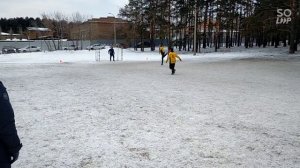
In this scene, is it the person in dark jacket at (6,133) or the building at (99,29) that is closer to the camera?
the person in dark jacket at (6,133)

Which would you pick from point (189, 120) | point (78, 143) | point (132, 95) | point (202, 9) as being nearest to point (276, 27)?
point (202, 9)

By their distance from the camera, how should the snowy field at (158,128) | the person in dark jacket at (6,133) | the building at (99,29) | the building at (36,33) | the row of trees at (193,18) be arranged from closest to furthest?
the person in dark jacket at (6,133) < the snowy field at (158,128) < the row of trees at (193,18) < the building at (99,29) < the building at (36,33)

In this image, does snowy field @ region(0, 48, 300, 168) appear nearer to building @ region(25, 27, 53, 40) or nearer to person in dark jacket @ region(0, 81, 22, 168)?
person in dark jacket @ region(0, 81, 22, 168)

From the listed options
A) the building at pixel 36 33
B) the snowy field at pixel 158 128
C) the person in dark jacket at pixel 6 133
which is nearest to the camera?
the person in dark jacket at pixel 6 133

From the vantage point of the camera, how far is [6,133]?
9.50ft

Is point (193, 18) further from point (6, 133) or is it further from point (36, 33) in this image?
point (36, 33)

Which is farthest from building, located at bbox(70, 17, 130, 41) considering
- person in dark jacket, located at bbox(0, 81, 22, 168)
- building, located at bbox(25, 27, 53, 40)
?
person in dark jacket, located at bbox(0, 81, 22, 168)

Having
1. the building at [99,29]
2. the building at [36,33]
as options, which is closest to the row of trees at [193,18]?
the building at [99,29]

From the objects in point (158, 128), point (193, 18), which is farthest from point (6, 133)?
point (193, 18)

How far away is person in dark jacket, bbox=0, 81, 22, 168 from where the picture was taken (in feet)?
9.39

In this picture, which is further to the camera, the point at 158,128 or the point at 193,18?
the point at 193,18

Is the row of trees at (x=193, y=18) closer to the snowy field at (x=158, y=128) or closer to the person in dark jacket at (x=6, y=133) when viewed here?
the snowy field at (x=158, y=128)

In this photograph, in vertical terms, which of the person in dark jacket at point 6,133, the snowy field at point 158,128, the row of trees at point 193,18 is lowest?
the snowy field at point 158,128

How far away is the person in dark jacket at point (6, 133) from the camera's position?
286cm
